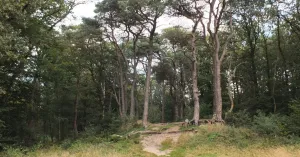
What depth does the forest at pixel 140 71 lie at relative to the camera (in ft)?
49.5

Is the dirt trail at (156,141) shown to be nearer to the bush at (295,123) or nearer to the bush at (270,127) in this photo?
the bush at (270,127)

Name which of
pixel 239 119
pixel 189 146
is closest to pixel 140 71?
pixel 239 119

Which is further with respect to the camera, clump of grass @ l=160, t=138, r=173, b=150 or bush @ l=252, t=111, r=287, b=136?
clump of grass @ l=160, t=138, r=173, b=150

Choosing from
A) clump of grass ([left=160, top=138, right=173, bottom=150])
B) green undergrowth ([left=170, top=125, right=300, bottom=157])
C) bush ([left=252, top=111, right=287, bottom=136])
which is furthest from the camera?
clump of grass ([left=160, top=138, right=173, bottom=150])

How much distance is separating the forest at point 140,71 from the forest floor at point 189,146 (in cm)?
11

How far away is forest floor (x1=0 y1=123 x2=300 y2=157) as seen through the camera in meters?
11.9

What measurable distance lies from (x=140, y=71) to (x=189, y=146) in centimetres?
2441

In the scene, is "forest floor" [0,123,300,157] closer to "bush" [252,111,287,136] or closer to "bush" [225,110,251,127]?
"bush" [252,111,287,136]

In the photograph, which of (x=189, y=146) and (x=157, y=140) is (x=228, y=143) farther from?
(x=157, y=140)

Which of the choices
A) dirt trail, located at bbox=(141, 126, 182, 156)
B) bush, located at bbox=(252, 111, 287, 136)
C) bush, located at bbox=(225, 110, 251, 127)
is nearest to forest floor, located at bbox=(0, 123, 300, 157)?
dirt trail, located at bbox=(141, 126, 182, 156)

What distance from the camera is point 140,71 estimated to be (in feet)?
127

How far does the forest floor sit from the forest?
0.35 ft

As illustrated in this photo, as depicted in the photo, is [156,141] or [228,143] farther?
[156,141]

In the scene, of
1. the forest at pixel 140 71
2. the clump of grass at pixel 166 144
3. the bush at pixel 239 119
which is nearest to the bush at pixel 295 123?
the forest at pixel 140 71
